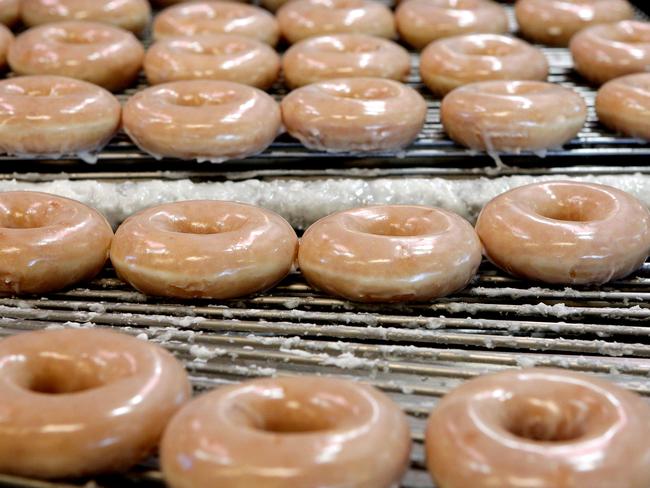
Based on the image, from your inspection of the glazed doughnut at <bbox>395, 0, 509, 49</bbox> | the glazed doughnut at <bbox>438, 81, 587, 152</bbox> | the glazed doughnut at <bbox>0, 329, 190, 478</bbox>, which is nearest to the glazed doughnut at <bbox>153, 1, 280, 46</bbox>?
the glazed doughnut at <bbox>395, 0, 509, 49</bbox>

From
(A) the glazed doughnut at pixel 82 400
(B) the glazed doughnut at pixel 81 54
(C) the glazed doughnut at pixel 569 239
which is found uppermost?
(B) the glazed doughnut at pixel 81 54

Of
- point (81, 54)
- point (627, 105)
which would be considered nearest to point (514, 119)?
point (627, 105)

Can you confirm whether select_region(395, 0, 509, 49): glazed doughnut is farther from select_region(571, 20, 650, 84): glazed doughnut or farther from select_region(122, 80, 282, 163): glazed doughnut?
select_region(122, 80, 282, 163): glazed doughnut

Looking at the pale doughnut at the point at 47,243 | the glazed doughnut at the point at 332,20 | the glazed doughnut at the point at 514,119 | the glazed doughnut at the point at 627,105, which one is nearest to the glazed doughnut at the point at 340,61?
the glazed doughnut at the point at 332,20

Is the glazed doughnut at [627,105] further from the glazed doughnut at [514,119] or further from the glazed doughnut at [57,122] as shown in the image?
the glazed doughnut at [57,122]

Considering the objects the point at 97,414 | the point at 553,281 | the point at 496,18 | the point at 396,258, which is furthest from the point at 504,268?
the point at 496,18

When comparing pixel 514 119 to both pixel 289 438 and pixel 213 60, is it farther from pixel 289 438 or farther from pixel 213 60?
pixel 289 438
